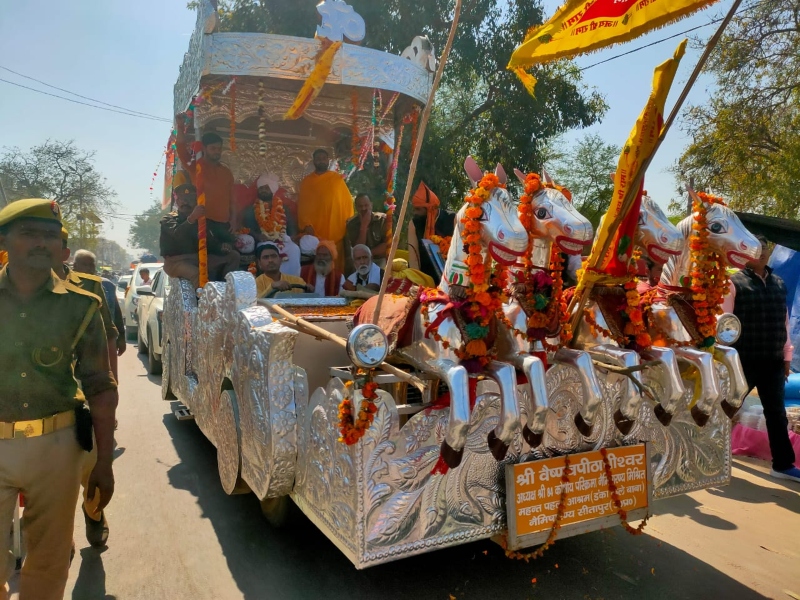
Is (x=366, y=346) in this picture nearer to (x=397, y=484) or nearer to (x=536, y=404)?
(x=397, y=484)

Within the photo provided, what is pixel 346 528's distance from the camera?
2.60 meters

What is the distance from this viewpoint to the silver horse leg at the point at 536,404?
2820 millimetres

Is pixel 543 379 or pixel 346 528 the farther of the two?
pixel 543 379

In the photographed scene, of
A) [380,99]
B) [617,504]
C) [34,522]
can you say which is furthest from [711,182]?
[34,522]

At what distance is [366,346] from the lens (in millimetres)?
2502

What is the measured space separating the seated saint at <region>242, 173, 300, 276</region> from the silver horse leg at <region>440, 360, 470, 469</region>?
346 centimetres

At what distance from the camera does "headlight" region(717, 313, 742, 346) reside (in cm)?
385

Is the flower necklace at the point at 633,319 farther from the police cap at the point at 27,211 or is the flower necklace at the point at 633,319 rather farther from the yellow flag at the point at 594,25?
the police cap at the point at 27,211

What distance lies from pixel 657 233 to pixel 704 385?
982 mm

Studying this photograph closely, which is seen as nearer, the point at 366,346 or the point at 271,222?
the point at 366,346

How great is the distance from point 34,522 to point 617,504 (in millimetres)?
2688

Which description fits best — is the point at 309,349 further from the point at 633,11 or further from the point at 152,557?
the point at 633,11

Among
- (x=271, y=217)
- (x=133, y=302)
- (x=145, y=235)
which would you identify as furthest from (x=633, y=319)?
(x=145, y=235)

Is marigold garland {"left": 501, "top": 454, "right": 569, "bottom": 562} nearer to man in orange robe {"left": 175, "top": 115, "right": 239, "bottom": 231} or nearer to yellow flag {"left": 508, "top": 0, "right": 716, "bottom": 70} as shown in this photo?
yellow flag {"left": 508, "top": 0, "right": 716, "bottom": 70}
